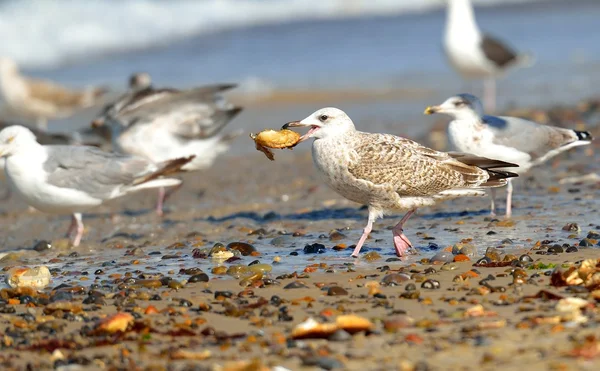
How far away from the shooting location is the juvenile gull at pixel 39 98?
555 inches

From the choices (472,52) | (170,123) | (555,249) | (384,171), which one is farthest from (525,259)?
(472,52)

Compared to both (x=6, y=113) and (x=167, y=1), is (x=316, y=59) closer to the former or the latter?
(x=6, y=113)

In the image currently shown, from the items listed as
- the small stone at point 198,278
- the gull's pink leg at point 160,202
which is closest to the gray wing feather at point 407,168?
the small stone at point 198,278

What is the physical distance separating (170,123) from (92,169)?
83.6 inches

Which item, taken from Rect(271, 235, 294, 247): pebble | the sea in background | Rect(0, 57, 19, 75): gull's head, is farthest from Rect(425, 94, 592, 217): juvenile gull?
Rect(0, 57, 19, 75): gull's head

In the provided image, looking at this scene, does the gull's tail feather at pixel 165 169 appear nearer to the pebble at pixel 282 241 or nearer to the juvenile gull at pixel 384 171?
the pebble at pixel 282 241

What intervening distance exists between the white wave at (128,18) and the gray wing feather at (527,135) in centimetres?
1586

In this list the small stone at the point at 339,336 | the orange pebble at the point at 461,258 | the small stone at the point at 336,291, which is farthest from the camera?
the orange pebble at the point at 461,258

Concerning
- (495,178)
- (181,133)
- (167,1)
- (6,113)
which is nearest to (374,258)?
(495,178)

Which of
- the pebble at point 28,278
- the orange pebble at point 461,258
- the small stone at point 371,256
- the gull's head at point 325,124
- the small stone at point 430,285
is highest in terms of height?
the gull's head at point 325,124

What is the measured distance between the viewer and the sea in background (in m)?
15.4

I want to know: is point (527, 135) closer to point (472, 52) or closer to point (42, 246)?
point (42, 246)

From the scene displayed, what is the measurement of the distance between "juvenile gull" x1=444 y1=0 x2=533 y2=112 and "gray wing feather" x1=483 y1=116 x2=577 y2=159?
6.22 metres

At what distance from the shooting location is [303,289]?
17.6 feet
